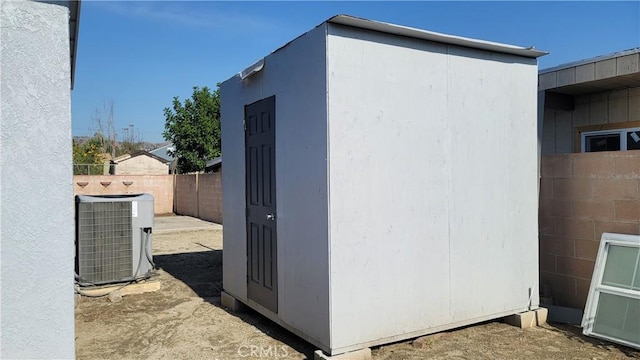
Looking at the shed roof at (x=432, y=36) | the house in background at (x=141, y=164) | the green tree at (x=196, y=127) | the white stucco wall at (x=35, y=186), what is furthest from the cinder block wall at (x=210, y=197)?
the house in background at (x=141, y=164)

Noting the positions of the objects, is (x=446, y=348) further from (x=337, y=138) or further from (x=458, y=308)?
Result: (x=337, y=138)

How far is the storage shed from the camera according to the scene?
3.37 m

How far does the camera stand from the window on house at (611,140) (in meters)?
5.91

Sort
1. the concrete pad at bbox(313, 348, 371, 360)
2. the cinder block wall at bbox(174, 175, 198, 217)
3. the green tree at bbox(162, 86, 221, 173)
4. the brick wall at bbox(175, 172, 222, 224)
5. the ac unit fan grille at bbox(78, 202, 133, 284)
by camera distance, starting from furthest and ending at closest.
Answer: the green tree at bbox(162, 86, 221, 173)
the cinder block wall at bbox(174, 175, 198, 217)
the brick wall at bbox(175, 172, 222, 224)
the ac unit fan grille at bbox(78, 202, 133, 284)
the concrete pad at bbox(313, 348, 371, 360)

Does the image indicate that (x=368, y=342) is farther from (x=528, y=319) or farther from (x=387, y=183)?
(x=528, y=319)

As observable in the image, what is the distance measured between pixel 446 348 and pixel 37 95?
3.38m

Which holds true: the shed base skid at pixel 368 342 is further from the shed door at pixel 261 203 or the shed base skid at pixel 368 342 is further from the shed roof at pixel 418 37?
the shed roof at pixel 418 37

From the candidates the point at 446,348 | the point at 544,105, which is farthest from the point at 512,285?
the point at 544,105

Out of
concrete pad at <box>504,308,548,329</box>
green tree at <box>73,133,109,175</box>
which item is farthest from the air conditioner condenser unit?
green tree at <box>73,133,109,175</box>

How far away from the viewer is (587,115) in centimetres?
642

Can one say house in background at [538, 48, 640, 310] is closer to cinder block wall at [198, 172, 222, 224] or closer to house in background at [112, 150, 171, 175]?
cinder block wall at [198, 172, 222, 224]

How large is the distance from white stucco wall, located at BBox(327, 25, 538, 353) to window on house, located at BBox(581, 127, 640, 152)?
2449 mm

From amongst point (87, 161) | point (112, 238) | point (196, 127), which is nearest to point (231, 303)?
point (112, 238)

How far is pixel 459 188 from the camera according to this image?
13.0 ft
